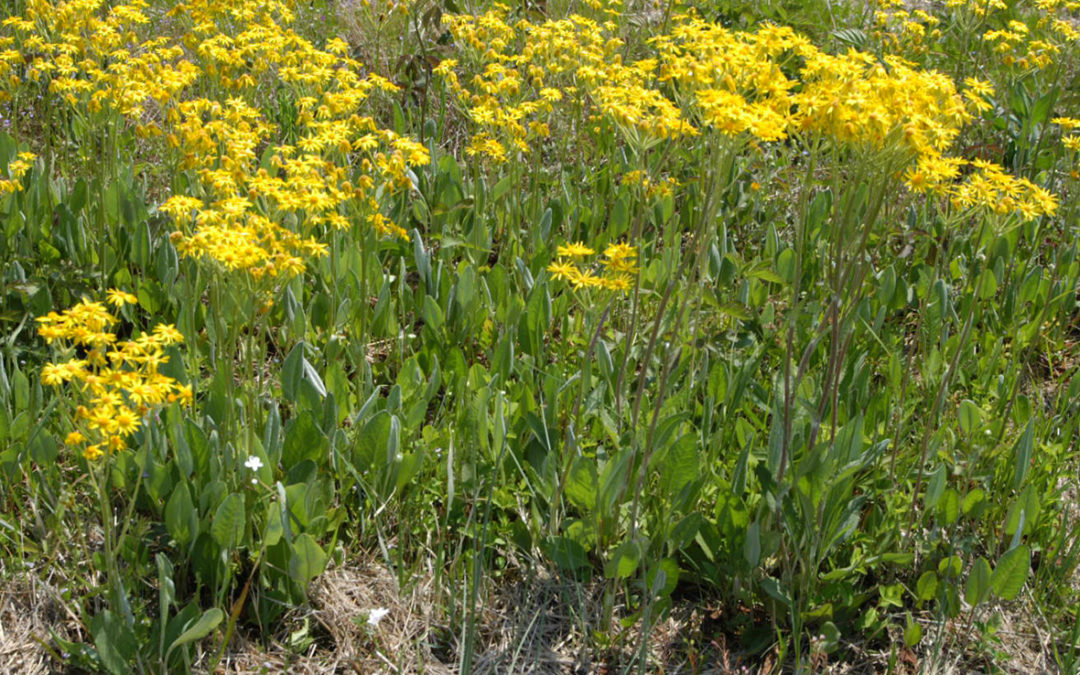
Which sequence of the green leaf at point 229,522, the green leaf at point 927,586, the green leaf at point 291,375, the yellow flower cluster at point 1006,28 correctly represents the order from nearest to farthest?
the green leaf at point 229,522 → the green leaf at point 927,586 → the green leaf at point 291,375 → the yellow flower cluster at point 1006,28

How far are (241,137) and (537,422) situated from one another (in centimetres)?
130

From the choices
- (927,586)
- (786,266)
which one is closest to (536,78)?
(786,266)

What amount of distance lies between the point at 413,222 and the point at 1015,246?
264cm

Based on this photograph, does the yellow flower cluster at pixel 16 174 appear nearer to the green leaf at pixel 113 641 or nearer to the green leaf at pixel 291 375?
A: the green leaf at pixel 291 375

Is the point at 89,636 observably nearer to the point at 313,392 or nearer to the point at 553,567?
the point at 313,392

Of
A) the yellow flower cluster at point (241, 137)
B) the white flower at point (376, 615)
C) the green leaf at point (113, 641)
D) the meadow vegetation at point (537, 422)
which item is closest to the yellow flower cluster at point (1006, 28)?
the meadow vegetation at point (537, 422)

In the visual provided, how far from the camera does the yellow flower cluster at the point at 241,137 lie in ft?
8.04

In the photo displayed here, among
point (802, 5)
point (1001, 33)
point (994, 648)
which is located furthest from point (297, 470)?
point (802, 5)

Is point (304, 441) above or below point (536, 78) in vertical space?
below

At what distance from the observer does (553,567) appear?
272 centimetres

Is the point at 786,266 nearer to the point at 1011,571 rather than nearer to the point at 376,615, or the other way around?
the point at 1011,571

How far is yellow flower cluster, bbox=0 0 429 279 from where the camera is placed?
245 cm

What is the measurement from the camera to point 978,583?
8.21ft

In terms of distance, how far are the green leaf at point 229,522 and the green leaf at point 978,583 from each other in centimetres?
181
